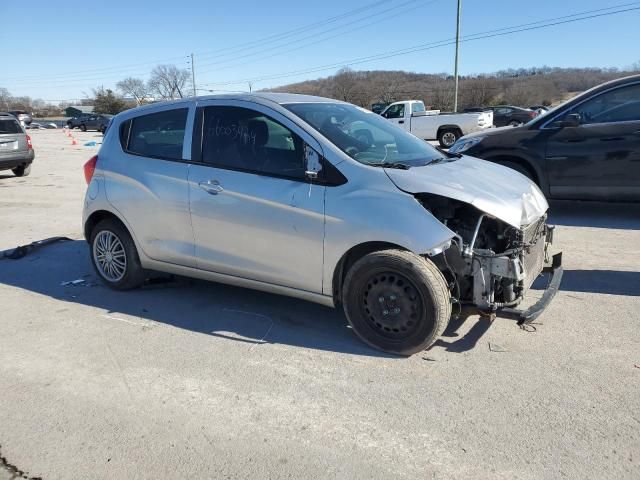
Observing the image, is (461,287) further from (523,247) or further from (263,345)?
(263,345)

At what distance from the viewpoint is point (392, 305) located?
3701 millimetres

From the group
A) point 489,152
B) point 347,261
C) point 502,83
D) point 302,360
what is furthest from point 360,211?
point 502,83

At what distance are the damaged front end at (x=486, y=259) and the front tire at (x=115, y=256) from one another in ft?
9.62

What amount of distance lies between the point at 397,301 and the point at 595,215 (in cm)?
553

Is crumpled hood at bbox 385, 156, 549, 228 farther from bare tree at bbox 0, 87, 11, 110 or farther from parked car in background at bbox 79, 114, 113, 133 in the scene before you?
bare tree at bbox 0, 87, 11, 110

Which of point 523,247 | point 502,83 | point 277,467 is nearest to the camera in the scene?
point 277,467

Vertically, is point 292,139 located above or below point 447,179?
above

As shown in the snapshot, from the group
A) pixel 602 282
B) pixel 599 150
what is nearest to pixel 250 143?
pixel 602 282

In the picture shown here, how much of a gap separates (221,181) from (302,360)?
1.59m

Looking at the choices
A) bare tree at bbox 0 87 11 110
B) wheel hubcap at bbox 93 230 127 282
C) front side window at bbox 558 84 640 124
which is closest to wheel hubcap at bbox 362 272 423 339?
wheel hubcap at bbox 93 230 127 282

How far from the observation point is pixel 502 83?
7075cm

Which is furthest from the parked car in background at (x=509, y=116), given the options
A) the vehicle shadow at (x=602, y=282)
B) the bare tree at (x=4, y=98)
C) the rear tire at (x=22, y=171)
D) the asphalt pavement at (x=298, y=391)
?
the bare tree at (x=4, y=98)

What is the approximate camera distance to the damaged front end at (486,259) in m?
3.57

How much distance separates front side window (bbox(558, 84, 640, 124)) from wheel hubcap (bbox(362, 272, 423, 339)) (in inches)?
201
